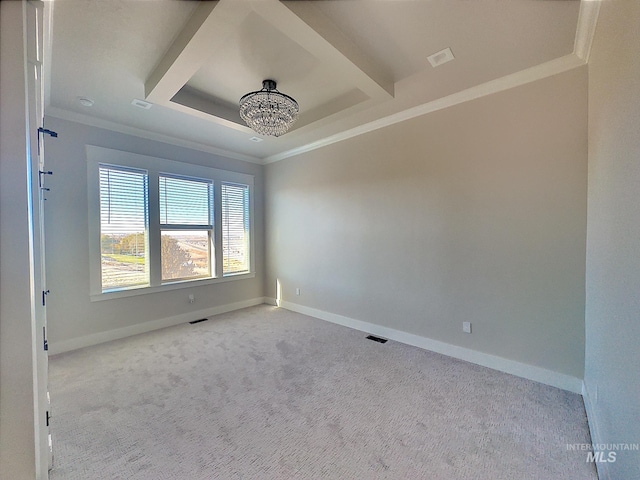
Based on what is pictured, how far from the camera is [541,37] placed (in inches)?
74.8

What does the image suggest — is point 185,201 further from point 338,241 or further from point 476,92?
point 476,92

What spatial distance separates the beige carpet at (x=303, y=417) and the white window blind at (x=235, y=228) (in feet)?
6.10

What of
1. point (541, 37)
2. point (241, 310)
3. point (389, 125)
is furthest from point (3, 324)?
point (241, 310)

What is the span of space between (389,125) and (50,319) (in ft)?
14.8

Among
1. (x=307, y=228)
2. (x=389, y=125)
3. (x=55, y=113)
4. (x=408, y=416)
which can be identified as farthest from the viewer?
(x=307, y=228)

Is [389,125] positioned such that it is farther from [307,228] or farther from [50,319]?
[50,319]

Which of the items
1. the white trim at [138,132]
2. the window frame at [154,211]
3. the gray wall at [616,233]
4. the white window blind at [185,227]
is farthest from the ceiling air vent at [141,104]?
the gray wall at [616,233]

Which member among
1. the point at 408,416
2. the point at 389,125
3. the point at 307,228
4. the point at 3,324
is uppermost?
the point at 389,125

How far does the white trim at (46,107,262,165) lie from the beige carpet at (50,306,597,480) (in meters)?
2.68

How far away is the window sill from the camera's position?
130 inches

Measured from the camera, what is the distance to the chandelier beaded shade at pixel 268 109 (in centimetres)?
240
